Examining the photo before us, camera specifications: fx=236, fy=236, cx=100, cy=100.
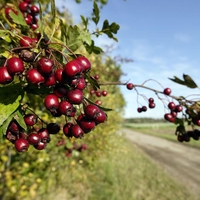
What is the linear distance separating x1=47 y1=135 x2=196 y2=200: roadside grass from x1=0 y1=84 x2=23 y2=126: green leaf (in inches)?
288

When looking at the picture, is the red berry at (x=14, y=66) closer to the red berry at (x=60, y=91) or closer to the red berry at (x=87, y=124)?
the red berry at (x=60, y=91)

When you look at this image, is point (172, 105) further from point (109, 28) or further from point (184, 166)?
point (184, 166)

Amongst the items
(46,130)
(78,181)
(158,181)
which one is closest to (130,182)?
(158,181)

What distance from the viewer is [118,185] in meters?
10.3

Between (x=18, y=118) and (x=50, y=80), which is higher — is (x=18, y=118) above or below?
below

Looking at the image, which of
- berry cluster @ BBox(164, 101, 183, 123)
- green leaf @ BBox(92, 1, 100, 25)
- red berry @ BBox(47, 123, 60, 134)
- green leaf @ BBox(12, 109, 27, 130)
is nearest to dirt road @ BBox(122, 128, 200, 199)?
berry cluster @ BBox(164, 101, 183, 123)

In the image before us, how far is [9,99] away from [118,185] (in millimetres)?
9965

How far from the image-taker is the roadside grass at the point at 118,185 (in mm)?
8898

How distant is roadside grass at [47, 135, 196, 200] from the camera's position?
8.90 metres

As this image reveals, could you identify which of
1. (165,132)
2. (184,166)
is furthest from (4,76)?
(165,132)

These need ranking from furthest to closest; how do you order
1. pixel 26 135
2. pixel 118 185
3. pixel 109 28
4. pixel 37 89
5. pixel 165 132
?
pixel 165 132, pixel 118 185, pixel 109 28, pixel 26 135, pixel 37 89

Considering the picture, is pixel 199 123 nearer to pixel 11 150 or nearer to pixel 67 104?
pixel 67 104

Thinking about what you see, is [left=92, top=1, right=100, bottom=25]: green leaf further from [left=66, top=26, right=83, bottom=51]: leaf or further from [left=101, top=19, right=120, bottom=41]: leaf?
[left=66, top=26, right=83, bottom=51]: leaf

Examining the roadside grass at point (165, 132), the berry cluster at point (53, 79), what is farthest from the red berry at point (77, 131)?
the roadside grass at point (165, 132)
